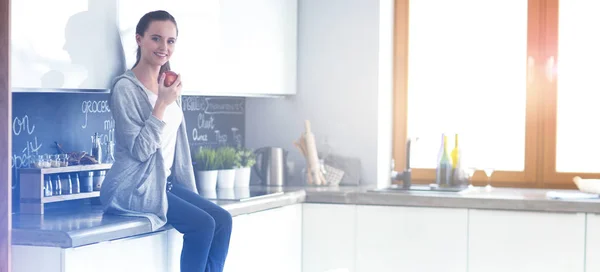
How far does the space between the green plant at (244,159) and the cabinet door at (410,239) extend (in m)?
0.61

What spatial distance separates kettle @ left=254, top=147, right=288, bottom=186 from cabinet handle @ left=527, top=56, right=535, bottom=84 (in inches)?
52.6

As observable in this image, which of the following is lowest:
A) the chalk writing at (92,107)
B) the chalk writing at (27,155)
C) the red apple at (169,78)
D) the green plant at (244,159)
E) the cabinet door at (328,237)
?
the cabinet door at (328,237)

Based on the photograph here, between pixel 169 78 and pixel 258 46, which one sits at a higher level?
pixel 258 46

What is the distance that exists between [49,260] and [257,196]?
1.39 m

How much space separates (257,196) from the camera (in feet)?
12.9

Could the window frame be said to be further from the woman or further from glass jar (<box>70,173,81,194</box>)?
glass jar (<box>70,173,81,194</box>)

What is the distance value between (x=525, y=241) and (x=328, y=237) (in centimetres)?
91

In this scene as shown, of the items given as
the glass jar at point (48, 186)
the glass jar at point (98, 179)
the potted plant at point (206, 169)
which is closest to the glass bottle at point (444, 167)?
the potted plant at point (206, 169)

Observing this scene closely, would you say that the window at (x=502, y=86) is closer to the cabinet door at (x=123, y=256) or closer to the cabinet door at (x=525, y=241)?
the cabinet door at (x=525, y=241)

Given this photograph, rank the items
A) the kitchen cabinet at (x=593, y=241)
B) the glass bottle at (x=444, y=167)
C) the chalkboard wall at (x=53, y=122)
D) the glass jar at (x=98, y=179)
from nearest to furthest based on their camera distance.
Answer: the chalkboard wall at (x=53, y=122), the glass jar at (x=98, y=179), the kitchen cabinet at (x=593, y=241), the glass bottle at (x=444, y=167)

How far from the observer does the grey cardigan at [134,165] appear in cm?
307

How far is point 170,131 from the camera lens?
11.0 feet

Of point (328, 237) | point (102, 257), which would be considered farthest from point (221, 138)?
point (102, 257)

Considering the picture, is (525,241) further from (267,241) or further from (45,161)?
(45,161)
